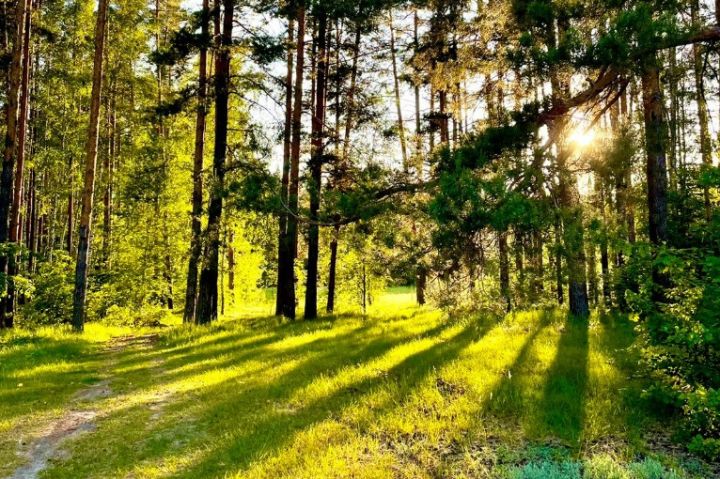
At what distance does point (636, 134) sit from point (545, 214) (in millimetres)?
2399

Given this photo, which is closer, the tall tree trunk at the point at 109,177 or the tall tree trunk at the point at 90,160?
the tall tree trunk at the point at 90,160

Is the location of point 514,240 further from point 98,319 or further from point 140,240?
point 98,319

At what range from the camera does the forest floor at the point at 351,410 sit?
4398mm

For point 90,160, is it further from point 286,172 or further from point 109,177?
point 109,177

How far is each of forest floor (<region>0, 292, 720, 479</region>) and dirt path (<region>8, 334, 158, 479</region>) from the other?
0.08ft

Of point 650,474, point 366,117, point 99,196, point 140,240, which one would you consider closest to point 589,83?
point 650,474

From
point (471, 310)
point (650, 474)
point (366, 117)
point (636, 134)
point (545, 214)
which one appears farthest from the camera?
point (366, 117)

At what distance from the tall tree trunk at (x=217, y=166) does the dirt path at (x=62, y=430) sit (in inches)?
179

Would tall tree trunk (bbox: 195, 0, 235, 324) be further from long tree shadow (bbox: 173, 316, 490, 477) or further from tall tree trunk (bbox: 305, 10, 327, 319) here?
long tree shadow (bbox: 173, 316, 490, 477)

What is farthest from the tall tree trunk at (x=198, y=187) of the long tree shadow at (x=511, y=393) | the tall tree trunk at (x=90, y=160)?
the long tree shadow at (x=511, y=393)

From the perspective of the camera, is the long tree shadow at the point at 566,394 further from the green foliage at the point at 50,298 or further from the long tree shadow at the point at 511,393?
the green foliage at the point at 50,298

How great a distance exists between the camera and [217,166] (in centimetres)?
1220

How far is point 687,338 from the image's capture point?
4.09 m

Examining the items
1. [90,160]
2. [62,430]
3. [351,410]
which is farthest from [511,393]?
[90,160]
